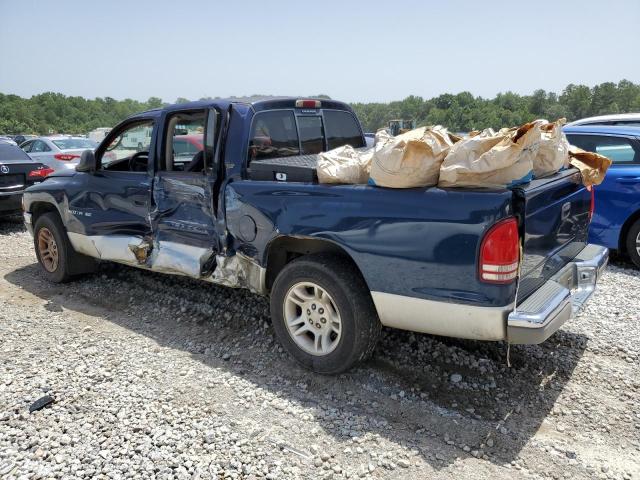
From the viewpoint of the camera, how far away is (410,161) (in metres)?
2.88

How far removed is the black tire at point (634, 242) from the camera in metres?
5.73

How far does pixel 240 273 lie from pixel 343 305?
42.2 inches

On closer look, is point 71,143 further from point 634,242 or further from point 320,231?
point 634,242

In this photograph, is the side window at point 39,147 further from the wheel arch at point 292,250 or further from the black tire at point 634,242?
the black tire at point 634,242

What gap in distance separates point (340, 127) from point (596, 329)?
2858mm

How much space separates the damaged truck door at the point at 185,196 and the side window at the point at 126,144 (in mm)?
324

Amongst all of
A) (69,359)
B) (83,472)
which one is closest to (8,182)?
(69,359)

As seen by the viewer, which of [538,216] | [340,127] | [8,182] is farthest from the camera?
[8,182]

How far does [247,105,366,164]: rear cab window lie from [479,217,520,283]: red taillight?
196cm

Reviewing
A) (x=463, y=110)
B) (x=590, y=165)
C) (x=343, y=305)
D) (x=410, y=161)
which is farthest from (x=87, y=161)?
(x=463, y=110)

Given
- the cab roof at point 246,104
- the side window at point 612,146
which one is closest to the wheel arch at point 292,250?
the cab roof at point 246,104

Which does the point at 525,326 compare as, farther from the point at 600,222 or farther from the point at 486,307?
the point at 600,222

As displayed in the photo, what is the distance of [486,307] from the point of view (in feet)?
8.98

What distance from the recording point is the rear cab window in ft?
13.1
